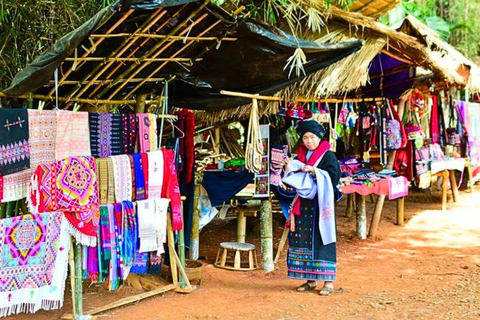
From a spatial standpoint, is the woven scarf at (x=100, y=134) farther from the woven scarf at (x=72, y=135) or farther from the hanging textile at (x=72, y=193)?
the hanging textile at (x=72, y=193)

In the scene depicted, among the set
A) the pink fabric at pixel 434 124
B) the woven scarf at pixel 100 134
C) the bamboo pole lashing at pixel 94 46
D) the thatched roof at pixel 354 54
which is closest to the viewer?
the bamboo pole lashing at pixel 94 46

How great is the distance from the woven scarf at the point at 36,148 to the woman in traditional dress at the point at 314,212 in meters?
2.21

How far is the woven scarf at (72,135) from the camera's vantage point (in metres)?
4.02

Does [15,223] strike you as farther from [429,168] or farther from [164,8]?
[429,168]

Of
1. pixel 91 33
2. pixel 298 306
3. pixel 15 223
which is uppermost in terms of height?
pixel 91 33

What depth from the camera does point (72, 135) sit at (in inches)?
161

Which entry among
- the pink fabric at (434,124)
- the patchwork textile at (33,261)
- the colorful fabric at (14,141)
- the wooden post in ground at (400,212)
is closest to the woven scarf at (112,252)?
the patchwork textile at (33,261)

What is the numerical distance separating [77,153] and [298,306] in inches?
95.3

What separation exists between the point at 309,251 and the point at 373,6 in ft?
11.2

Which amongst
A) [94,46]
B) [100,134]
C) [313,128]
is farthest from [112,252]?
[313,128]

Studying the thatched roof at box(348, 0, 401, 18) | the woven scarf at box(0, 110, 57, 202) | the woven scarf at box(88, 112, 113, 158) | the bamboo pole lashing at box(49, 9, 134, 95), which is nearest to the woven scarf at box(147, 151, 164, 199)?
the woven scarf at box(88, 112, 113, 158)

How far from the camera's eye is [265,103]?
229 inches

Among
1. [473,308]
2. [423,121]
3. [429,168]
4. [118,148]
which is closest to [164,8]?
[118,148]

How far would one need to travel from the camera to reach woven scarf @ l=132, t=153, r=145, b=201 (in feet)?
14.5
